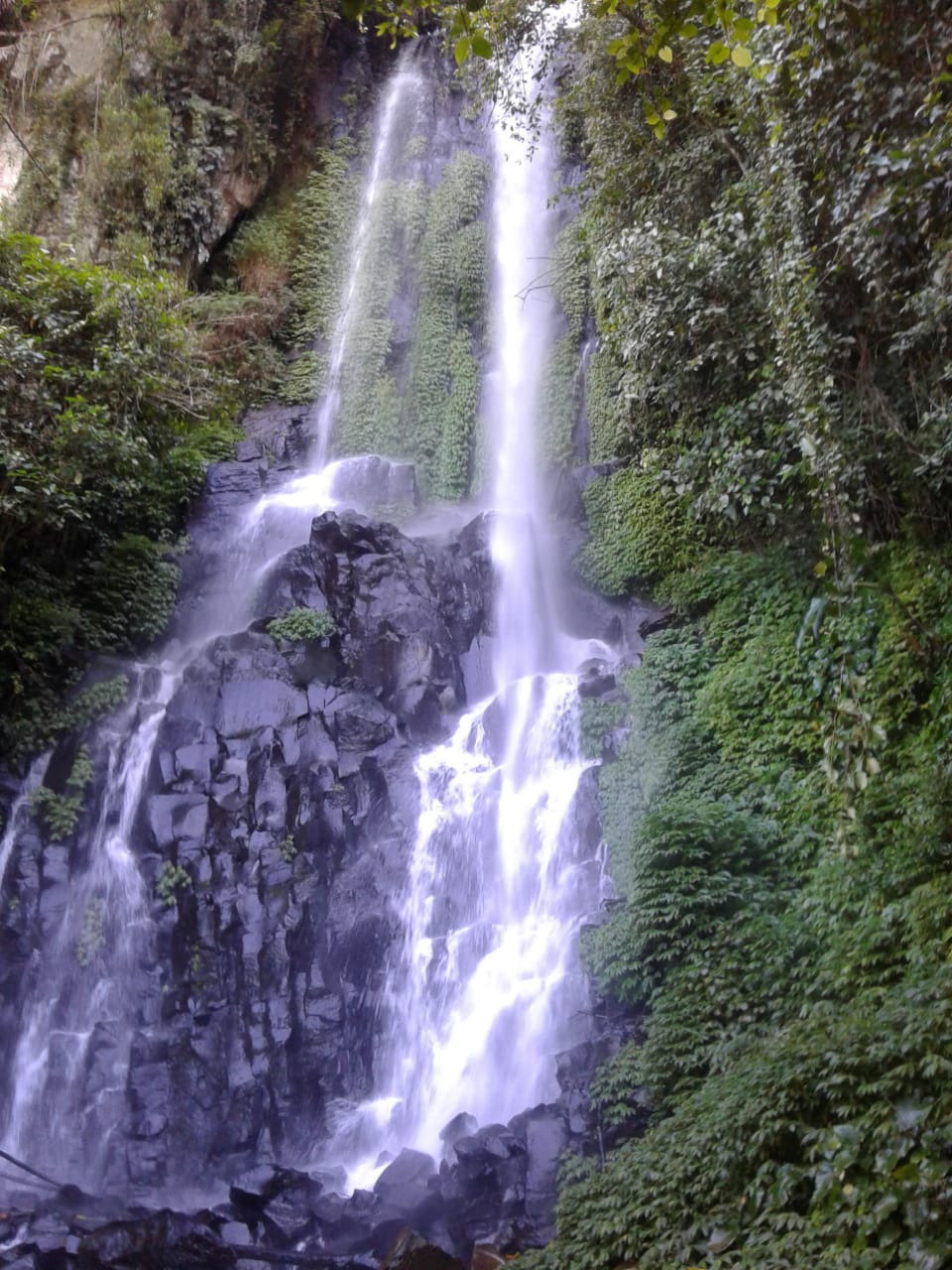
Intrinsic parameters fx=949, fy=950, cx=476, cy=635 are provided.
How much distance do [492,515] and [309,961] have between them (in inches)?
268

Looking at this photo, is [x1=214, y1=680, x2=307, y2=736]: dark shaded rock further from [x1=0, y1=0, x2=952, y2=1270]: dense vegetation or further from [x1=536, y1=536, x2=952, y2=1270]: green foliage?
[x1=536, y1=536, x2=952, y2=1270]: green foliage

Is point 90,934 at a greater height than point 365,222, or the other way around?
point 365,222

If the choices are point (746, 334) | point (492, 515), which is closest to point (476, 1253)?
point (746, 334)

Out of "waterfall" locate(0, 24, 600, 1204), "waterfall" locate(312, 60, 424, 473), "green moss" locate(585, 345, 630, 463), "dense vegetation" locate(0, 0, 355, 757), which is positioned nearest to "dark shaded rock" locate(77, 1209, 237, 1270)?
"waterfall" locate(0, 24, 600, 1204)

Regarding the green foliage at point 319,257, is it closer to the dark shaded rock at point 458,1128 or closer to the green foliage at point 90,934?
the green foliage at point 90,934

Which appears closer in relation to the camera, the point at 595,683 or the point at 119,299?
the point at 595,683

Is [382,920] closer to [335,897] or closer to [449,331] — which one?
[335,897]

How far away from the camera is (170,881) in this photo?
33.9ft

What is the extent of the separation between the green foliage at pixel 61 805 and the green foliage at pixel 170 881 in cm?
130

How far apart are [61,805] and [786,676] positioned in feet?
26.6

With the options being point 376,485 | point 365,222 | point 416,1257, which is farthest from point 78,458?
point 365,222

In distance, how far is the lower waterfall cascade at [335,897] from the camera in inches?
352

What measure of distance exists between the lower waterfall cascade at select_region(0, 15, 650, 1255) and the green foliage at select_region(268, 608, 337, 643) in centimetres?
7

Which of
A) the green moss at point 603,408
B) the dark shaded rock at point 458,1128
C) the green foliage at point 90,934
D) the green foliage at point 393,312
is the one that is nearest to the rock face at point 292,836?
the green foliage at point 90,934
